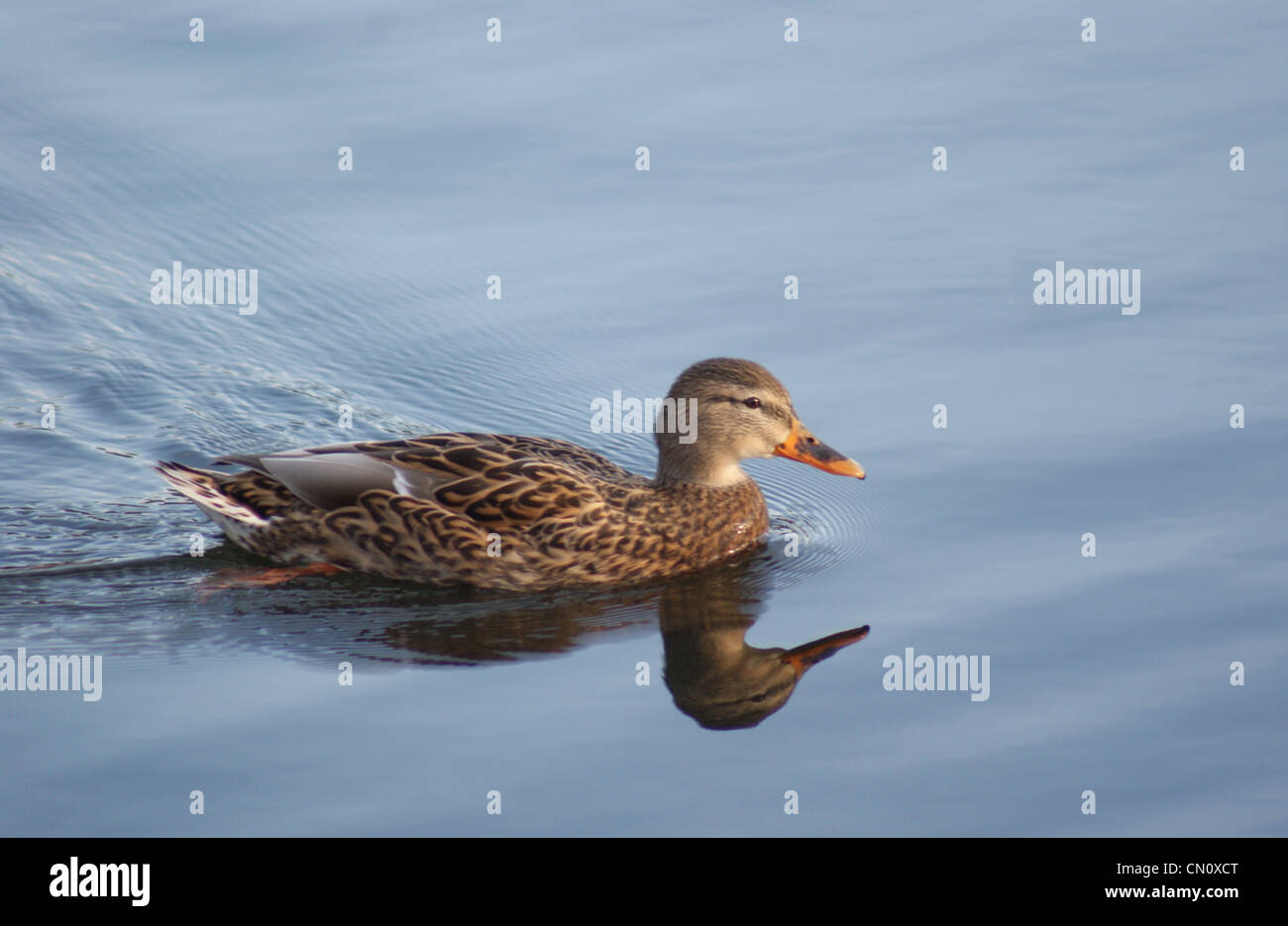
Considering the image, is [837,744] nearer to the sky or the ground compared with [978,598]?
nearer to the ground

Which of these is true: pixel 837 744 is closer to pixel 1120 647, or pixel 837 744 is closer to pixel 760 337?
pixel 1120 647

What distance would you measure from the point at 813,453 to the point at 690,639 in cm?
176

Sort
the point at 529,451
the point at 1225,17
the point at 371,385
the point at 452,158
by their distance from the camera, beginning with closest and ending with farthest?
1. the point at 529,451
2. the point at 371,385
3. the point at 452,158
4. the point at 1225,17

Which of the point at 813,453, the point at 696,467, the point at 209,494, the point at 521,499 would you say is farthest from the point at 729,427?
the point at 209,494

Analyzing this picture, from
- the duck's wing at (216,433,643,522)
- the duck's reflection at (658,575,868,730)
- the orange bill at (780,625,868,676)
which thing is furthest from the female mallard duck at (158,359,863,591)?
the orange bill at (780,625,868,676)

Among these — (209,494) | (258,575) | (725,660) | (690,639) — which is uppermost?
(209,494)

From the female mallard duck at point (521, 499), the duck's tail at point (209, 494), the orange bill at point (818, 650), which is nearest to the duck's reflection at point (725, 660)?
the orange bill at point (818, 650)

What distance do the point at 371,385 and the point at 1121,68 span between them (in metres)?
7.45

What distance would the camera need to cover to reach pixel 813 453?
1050 cm

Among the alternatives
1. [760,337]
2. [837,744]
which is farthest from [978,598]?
[760,337]

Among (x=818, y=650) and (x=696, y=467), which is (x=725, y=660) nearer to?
(x=818, y=650)

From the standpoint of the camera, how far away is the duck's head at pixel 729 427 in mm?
10422

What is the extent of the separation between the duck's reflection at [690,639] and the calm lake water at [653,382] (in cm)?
3

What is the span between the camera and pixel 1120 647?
8.79 metres
